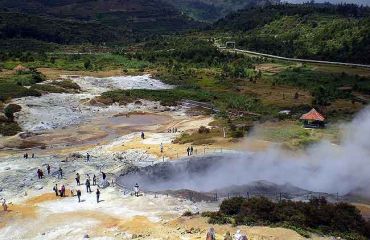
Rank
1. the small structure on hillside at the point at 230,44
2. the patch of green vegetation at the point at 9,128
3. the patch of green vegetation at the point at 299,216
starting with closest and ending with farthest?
the patch of green vegetation at the point at 299,216 < the patch of green vegetation at the point at 9,128 < the small structure on hillside at the point at 230,44

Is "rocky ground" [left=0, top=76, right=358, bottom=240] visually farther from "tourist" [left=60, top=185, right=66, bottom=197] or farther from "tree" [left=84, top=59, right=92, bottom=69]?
"tree" [left=84, top=59, right=92, bottom=69]

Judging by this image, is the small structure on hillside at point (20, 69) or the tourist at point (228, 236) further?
the small structure on hillside at point (20, 69)

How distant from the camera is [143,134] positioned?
55.5 m

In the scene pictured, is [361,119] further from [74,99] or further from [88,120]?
[74,99]

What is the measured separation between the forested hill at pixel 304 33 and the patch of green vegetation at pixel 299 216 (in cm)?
8287

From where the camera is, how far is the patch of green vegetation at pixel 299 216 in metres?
29.6

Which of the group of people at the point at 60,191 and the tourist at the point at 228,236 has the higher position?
the tourist at the point at 228,236

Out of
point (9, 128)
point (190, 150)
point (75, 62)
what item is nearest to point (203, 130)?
point (190, 150)

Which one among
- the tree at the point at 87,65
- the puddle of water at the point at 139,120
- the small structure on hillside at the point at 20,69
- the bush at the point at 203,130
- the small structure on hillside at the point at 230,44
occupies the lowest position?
the puddle of water at the point at 139,120

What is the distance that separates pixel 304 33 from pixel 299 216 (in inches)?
4230

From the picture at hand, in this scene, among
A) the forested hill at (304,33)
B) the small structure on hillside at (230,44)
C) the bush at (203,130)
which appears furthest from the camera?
the small structure on hillside at (230,44)

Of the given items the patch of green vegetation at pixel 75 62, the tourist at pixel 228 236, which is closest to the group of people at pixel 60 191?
the tourist at pixel 228 236

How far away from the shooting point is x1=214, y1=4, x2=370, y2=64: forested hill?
11331 cm

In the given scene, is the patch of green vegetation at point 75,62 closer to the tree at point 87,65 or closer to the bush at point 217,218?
the tree at point 87,65
